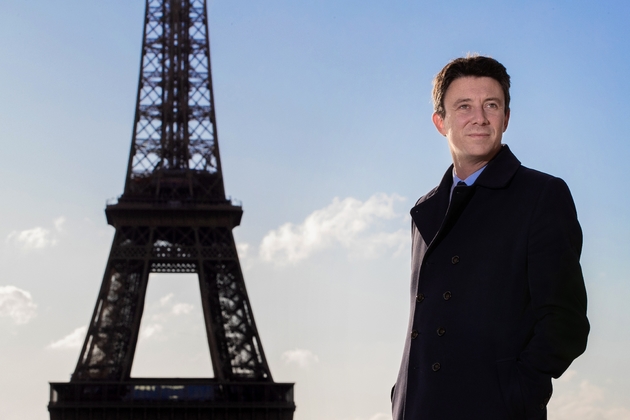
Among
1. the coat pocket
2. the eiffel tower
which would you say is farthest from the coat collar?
the eiffel tower

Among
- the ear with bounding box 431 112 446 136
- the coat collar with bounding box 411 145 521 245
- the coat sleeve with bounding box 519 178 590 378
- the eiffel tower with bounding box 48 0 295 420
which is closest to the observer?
the coat sleeve with bounding box 519 178 590 378

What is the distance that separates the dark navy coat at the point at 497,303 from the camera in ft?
13.5

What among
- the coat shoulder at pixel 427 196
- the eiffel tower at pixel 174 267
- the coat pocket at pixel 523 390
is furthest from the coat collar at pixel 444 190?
the eiffel tower at pixel 174 267

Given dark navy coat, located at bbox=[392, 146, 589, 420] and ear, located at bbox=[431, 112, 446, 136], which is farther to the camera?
ear, located at bbox=[431, 112, 446, 136]

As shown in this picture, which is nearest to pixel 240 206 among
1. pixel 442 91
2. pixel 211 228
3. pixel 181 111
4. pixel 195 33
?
pixel 211 228

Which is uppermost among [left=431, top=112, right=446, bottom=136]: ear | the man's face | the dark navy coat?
[left=431, top=112, right=446, bottom=136]: ear

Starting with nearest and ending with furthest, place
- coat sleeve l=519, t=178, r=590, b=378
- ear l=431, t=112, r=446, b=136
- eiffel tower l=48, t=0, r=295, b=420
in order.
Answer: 1. coat sleeve l=519, t=178, r=590, b=378
2. ear l=431, t=112, r=446, b=136
3. eiffel tower l=48, t=0, r=295, b=420

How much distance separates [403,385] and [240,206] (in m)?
47.7

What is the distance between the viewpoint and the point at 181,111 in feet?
178

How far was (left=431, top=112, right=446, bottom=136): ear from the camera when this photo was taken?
484 cm

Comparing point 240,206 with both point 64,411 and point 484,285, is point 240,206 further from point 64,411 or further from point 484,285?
point 484,285

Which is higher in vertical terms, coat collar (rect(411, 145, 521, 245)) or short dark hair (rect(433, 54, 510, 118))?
short dark hair (rect(433, 54, 510, 118))

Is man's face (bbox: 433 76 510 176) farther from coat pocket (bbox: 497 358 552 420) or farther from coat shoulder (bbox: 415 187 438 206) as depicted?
coat pocket (bbox: 497 358 552 420)

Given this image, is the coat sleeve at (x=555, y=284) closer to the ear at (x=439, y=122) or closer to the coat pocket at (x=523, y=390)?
the coat pocket at (x=523, y=390)
